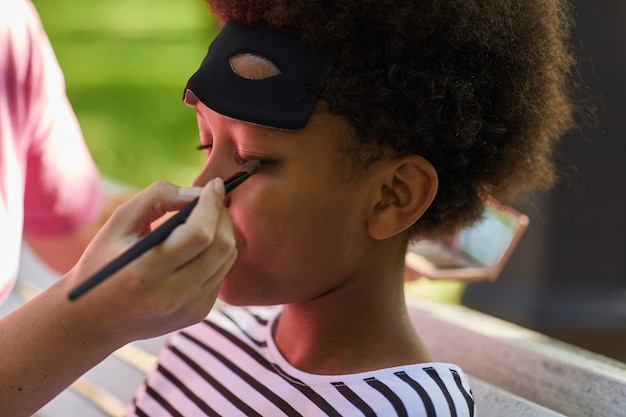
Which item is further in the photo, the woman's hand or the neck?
the neck

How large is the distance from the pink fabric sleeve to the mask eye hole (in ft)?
1.88

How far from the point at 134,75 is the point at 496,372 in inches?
182

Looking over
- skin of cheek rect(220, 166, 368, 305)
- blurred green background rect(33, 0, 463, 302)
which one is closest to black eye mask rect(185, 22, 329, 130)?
skin of cheek rect(220, 166, 368, 305)

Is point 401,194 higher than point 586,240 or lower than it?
higher

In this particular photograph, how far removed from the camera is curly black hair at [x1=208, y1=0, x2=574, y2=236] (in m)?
1.21

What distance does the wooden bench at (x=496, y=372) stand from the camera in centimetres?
147

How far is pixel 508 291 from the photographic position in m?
3.24

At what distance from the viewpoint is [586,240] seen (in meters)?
3.12

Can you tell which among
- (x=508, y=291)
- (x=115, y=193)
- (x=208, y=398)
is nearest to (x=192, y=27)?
(x=508, y=291)

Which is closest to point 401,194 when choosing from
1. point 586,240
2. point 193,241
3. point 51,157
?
point 193,241

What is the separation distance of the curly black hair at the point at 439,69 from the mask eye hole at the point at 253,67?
0.18ft

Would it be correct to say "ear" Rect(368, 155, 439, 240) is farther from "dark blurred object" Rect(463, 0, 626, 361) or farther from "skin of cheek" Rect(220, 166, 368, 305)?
"dark blurred object" Rect(463, 0, 626, 361)

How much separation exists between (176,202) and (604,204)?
7.44ft

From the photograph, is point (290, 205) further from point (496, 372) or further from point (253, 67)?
point (496, 372)
